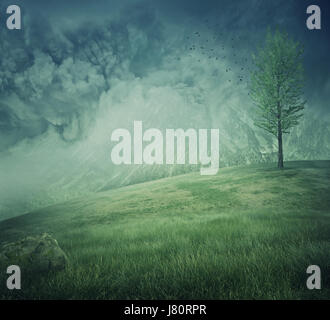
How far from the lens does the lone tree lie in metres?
22.0

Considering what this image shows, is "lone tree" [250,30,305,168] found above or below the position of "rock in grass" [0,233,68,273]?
above

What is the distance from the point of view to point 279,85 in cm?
2258

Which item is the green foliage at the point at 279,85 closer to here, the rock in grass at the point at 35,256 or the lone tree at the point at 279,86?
the lone tree at the point at 279,86

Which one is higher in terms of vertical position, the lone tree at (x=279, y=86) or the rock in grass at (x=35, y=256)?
the lone tree at (x=279, y=86)

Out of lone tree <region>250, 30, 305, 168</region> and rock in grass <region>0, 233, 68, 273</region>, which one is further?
lone tree <region>250, 30, 305, 168</region>

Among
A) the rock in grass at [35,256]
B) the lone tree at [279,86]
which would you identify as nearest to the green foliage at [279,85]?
the lone tree at [279,86]

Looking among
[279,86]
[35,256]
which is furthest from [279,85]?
[35,256]

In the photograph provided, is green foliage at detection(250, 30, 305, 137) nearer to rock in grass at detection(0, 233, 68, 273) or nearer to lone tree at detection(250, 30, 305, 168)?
lone tree at detection(250, 30, 305, 168)

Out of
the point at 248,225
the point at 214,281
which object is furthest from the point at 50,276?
the point at 248,225

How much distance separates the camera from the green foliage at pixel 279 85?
2198 cm

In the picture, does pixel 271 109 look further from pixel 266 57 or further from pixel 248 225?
pixel 248 225

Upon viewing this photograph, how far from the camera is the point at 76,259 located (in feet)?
17.7

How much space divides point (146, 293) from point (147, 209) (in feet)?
38.9

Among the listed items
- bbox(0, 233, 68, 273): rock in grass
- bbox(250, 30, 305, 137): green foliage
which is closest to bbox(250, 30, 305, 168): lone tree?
bbox(250, 30, 305, 137): green foliage
